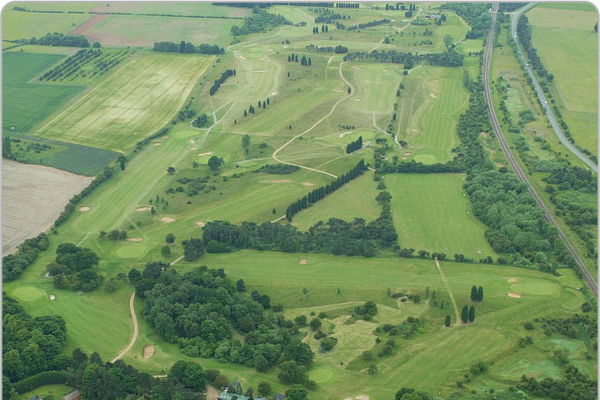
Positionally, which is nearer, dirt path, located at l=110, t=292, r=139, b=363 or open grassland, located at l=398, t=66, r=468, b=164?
dirt path, located at l=110, t=292, r=139, b=363

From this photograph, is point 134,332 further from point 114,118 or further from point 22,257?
point 114,118

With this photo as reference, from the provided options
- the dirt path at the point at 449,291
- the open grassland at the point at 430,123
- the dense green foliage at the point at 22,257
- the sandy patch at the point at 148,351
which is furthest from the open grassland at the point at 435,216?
the dense green foliage at the point at 22,257

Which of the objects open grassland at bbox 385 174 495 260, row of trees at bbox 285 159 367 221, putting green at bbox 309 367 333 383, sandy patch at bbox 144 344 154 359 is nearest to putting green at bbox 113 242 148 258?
row of trees at bbox 285 159 367 221

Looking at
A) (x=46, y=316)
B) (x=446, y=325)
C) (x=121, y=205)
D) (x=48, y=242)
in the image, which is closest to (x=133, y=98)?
(x=121, y=205)

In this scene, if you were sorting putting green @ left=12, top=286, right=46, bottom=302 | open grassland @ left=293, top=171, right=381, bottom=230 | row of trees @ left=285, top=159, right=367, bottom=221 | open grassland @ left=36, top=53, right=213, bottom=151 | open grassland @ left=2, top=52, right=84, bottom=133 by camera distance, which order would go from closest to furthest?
1. putting green @ left=12, top=286, right=46, bottom=302
2. open grassland @ left=293, top=171, right=381, bottom=230
3. row of trees @ left=285, top=159, right=367, bottom=221
4. open grassland @ left=36, top=53, right=213, bottom=151
5. open grassland @ left=2, top=52, right=84, bottom=133

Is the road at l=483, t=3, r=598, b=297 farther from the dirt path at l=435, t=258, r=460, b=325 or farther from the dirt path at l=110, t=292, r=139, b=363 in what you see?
the dirt path at l=110, t=292, r=139, b=363

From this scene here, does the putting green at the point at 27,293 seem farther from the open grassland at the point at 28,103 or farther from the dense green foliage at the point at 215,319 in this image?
the open grassland at the point at 28,103
